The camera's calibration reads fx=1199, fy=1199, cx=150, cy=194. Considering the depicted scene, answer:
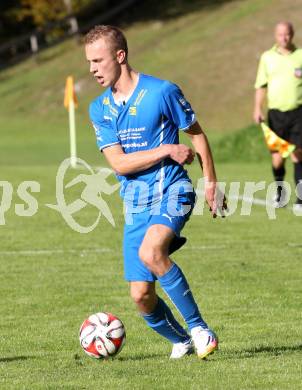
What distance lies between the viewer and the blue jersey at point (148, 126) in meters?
7.51

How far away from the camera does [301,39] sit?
4862 cm

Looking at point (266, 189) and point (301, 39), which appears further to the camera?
point (301, 39)

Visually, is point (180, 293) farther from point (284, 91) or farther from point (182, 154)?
point (284, 91)

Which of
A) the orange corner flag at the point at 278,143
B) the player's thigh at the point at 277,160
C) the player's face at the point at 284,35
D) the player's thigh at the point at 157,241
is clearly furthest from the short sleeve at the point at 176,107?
the player's thigh at the point at 277,160

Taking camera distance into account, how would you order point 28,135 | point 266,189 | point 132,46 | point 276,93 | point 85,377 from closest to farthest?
point 85,377 < point 276,93 < point 266,189 < point 28,135 < point 132,46

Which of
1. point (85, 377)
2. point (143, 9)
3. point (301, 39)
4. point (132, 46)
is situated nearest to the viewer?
point (85, 377)

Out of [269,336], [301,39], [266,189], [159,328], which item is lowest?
[301,39]

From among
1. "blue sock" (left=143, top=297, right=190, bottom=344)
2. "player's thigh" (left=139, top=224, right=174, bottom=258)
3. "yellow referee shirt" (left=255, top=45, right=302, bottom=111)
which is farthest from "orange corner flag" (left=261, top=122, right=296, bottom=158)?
"player's thigh" (left=139, top=224, right=174, bottom=258)

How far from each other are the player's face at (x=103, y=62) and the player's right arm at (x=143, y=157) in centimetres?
45

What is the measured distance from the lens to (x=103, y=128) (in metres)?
7.70

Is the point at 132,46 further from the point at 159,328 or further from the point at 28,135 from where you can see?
the point at 159,328

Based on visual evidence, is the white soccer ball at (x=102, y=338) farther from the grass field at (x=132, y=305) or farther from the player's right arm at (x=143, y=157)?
the player's right arm at (x=143, y=157)

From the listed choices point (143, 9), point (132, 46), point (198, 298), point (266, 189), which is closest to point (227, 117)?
point (132, 46)

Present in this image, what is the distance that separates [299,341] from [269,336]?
0.36 m
